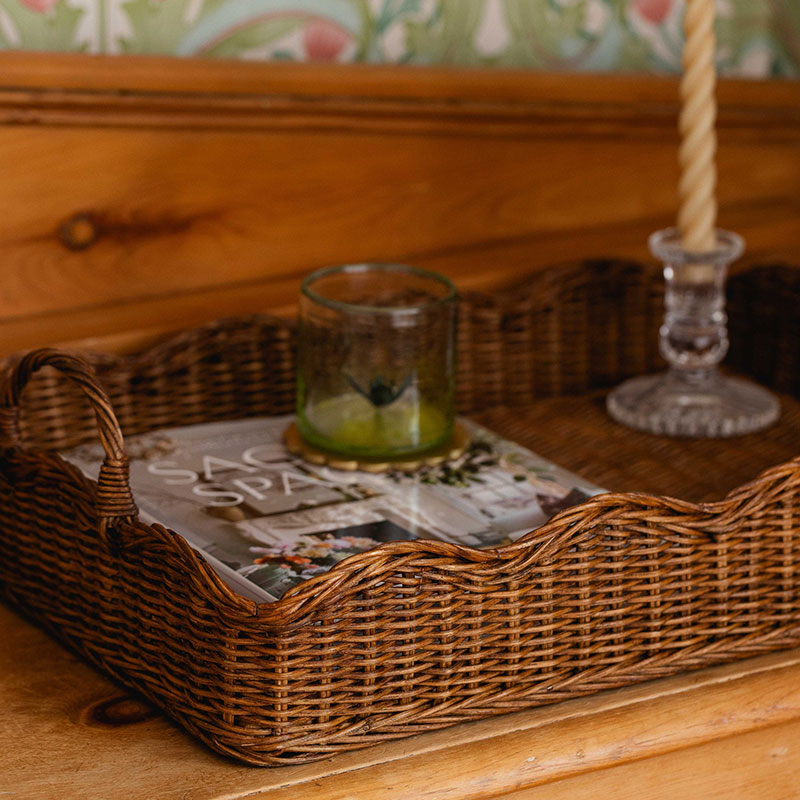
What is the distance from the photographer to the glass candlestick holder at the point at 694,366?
1016mm

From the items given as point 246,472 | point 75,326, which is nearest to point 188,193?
point 75,326

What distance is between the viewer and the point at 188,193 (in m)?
1.03

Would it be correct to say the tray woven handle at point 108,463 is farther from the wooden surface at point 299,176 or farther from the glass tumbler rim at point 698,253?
the glass tumbler rim at point 698,253

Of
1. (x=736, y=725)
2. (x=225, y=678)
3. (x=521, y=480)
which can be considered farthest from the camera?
(x=521, y=480)

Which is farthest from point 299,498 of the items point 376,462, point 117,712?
point 117,712

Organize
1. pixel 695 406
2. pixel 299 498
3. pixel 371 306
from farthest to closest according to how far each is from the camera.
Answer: pixel 695 406, pixel 371 306, pixel 299 498

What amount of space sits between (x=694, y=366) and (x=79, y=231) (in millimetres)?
511

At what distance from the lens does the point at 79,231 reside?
996mm

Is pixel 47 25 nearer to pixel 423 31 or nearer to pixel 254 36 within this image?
pixel 254 36

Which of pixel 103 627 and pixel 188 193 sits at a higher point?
pixel 188 193

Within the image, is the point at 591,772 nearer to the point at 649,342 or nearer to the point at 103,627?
the point at 103,627

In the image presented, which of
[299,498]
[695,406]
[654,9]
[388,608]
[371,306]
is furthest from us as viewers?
[654,9]

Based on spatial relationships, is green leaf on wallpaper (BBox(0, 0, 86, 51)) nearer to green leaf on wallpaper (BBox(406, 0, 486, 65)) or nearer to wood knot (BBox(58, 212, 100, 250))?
wood knot (BBox(58, 212, 100, 250))

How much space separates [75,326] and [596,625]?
1.69 ft
